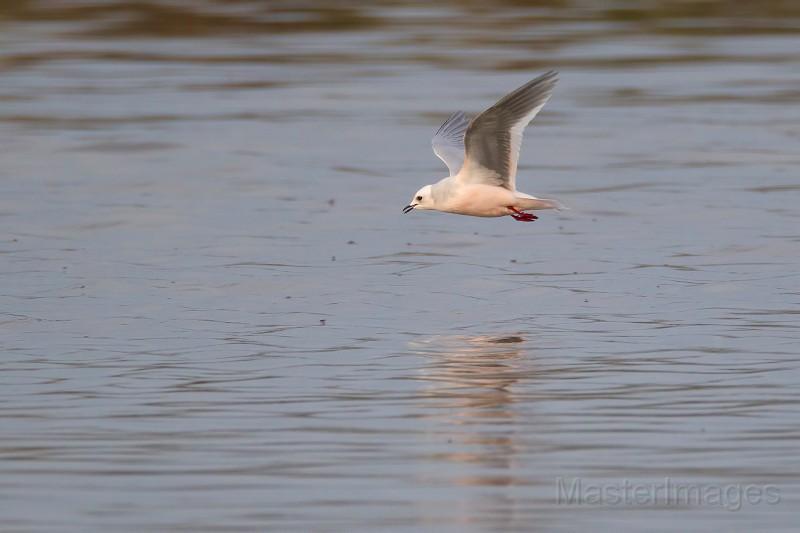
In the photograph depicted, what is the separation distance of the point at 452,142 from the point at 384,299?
1.54m

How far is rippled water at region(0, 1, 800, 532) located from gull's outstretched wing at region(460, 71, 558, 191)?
0.72 metres

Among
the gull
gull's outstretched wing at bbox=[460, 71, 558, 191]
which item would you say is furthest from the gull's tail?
gull's outstretched wing at bbox=[460, 71, 558, 191]

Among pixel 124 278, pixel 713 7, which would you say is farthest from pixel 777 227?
pixel 713 7

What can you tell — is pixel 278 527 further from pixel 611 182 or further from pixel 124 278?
pixel 611 182

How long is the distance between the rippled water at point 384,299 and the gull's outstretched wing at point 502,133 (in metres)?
0.72

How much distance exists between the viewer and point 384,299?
10477mm

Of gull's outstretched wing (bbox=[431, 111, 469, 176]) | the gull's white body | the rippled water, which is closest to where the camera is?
the rippled water

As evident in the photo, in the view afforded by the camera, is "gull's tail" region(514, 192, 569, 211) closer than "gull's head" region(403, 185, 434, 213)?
Yes

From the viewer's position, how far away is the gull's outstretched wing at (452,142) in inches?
444

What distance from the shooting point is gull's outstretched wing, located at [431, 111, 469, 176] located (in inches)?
444

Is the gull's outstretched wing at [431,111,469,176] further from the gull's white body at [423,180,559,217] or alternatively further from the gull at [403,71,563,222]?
the gull's white body at [423,180,559,217]

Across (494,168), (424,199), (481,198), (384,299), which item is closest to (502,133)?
(494,168)

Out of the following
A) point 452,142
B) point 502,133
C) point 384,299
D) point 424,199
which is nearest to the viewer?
point 502,133

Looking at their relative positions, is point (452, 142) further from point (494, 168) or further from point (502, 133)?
point (502, 133)
